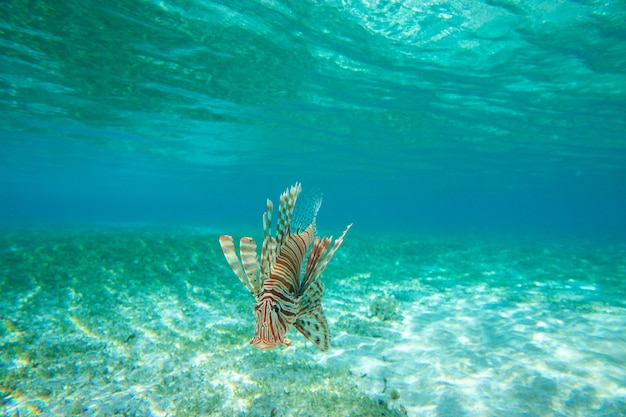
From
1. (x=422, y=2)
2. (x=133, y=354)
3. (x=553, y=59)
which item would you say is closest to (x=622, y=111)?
(x=553, y=59)

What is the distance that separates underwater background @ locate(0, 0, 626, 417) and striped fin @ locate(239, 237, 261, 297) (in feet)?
4.83

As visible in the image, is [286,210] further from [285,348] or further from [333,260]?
[333,260]

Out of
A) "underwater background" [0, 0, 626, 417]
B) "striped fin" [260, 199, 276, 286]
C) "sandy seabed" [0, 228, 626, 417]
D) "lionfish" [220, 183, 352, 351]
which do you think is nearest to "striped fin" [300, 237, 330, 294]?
"lionfish" [220, 183, 352, 351]

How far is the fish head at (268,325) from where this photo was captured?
225cm

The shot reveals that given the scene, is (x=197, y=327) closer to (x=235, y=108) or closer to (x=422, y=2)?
(x=422, y=2)

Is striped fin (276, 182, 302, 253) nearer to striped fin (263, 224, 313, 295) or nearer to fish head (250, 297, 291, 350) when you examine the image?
striped fin (263, 224, 313, 295)

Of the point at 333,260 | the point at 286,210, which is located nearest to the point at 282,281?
the point at 286,210

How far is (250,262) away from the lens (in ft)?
8.00

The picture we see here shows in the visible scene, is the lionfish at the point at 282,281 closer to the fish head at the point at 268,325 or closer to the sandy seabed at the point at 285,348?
the fish head at the point at 268,325

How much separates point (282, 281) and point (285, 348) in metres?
4.17

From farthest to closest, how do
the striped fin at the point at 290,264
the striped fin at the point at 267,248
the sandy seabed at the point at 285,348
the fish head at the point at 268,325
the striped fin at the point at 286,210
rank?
the sandy seabed at the point at 285,348
the striped fin at the point at 286,210
the striped fin at the point at 267,248
the striped fin at the point at 290,264
the fish head at the point at 268,325

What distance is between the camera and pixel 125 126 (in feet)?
81.8

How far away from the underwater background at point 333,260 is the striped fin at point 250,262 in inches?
57.9

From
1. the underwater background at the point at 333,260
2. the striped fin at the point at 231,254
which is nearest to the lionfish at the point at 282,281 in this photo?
the striped fin at the point at 231,254
